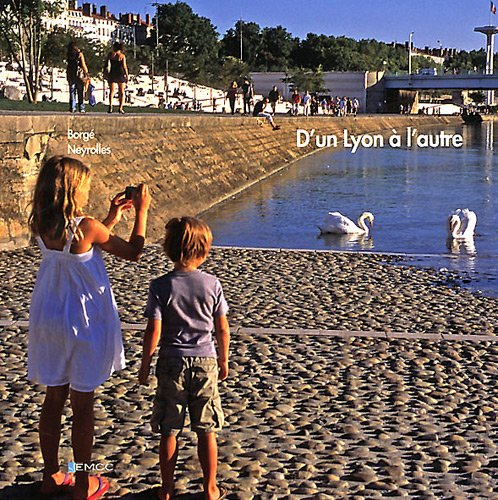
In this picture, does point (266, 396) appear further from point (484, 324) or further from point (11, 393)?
point (484, 324)

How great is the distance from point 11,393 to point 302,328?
3064 millimetres

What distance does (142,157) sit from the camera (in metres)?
18.9

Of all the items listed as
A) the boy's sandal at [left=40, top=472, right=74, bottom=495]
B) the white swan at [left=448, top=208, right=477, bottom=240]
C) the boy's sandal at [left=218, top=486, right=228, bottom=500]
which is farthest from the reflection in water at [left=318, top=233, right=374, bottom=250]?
the boy's sandal at [left=40, top=472, right=74, bottom=495]

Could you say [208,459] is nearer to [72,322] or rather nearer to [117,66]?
[72,322]

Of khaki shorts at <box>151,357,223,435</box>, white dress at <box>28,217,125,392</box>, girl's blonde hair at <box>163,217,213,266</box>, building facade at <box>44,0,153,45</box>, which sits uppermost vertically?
building facade at <box>44,0,153,45</box>

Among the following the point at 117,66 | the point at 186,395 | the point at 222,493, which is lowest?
the point at 222,493

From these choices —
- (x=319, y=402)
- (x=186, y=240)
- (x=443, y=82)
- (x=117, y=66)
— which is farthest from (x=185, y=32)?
(x=186, y=240)

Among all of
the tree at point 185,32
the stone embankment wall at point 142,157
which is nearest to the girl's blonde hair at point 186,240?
the stone embankment wall at point 142,157

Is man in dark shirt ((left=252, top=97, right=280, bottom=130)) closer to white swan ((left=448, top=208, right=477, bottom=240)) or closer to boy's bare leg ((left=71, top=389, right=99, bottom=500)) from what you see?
white swan ((left=448, top=208, right=477, bottom=240))

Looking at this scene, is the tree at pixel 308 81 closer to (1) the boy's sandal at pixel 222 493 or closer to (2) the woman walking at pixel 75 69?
(2) the woman walking at pixel 75 69

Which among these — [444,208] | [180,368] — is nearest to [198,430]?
[180,368]

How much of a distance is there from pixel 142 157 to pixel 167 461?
14698 mm

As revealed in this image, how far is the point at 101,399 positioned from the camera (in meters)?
6.12

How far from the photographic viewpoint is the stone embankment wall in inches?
503
